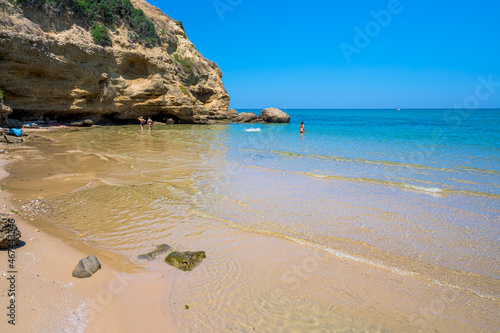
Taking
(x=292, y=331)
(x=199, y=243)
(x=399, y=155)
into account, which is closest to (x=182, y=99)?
(x=399, y=155)

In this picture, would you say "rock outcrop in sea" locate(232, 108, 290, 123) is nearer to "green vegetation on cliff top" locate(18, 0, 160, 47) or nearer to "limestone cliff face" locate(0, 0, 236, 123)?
"limestone cliff face" locate(0, 0, 236, 123)

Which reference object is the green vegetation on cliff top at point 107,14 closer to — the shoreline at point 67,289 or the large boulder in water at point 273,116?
the large boulder in water at point 273,116

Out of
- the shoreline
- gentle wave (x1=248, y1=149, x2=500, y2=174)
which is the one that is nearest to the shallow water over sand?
the shoreline

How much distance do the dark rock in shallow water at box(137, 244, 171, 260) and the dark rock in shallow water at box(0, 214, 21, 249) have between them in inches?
68.8

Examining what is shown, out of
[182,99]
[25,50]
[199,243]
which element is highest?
[25,50]

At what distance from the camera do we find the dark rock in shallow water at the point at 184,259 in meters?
4.17

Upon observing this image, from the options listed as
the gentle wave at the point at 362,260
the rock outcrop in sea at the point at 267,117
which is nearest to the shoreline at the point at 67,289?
the gentle wave at the point at 362,260

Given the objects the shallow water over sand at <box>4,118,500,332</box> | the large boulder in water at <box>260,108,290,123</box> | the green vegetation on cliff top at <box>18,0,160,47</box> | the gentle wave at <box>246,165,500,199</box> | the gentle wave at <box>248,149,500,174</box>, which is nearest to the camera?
the shallow water over sand at <box>4,118,500,332</box>

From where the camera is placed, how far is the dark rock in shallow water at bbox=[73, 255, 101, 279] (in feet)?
12.1

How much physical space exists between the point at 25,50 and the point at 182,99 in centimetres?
1514

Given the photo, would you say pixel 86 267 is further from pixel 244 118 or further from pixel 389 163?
pixel 244 118

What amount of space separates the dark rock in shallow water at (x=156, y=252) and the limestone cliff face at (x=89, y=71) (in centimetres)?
2233

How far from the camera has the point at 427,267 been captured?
174 inches

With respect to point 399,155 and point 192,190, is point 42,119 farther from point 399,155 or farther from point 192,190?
point 399,155
